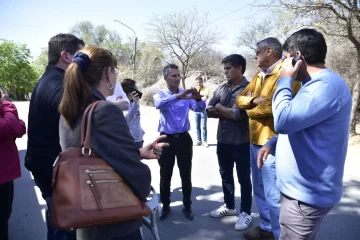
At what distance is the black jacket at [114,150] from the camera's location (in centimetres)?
137

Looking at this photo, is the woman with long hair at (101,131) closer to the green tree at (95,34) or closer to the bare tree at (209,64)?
the bare tree at (209,64)

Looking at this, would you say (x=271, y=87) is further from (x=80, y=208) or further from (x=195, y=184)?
(x=195, y=184)

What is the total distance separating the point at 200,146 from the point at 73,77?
6437mm

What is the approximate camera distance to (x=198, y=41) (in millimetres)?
Result: 20594

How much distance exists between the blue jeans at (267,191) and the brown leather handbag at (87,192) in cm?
166

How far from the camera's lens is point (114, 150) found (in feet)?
4.52

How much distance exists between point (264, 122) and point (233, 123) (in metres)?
0.60

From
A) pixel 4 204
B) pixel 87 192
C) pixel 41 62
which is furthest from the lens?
pixel 41 62

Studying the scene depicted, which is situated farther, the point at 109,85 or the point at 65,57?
the point at 65,57

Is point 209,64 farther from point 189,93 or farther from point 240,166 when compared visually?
point 240,166

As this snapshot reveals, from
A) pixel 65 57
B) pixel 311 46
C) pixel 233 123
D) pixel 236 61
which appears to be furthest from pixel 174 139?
pixel 311 46

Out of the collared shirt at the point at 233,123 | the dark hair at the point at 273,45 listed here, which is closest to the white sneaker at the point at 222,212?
the collared shirt at the point at 233,123

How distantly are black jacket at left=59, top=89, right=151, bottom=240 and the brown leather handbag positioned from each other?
33 mm

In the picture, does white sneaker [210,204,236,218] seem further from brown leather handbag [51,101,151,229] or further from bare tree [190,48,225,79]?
bare tree [190,48,225,79]
